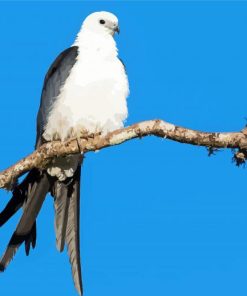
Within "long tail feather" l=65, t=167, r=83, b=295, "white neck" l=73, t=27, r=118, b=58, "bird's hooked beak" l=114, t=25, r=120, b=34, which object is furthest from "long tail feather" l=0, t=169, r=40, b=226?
"bird's hooked beak" l=114, t=25, r=120, b=34

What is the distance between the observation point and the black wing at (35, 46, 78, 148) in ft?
19.8

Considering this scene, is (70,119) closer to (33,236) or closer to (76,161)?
(76,161)

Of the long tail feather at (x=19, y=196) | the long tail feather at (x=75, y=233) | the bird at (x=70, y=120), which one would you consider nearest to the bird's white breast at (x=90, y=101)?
the bird at (x=70, y=120)

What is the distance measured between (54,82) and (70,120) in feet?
1.33

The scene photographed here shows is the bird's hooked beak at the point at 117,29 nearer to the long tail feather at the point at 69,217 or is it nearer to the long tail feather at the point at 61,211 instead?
the long tail feather at the point at 69,217

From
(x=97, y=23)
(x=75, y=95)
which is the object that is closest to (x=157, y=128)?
(x=75, y=95)

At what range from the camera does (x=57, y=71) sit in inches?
241

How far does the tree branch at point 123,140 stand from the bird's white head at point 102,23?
1657mm

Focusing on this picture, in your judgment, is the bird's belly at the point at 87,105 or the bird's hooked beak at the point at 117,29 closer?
the bird's belly at the point at 87,105

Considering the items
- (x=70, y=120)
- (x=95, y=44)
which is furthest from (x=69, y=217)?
(x=95, y=44)

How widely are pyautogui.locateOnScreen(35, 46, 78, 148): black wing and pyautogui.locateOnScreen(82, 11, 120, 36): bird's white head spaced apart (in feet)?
1.50

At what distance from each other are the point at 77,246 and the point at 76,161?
2.35 ft

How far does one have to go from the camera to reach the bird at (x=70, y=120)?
5.72 m

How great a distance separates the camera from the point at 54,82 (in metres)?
6.11
